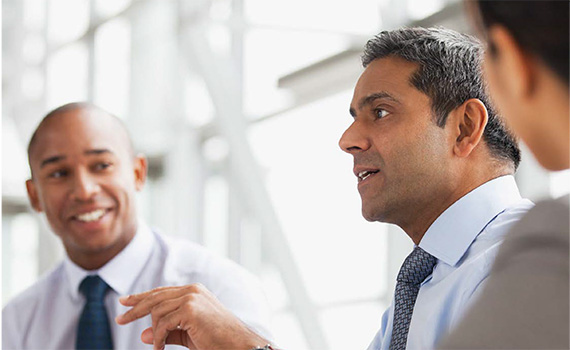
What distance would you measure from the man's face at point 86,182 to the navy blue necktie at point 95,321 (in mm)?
125

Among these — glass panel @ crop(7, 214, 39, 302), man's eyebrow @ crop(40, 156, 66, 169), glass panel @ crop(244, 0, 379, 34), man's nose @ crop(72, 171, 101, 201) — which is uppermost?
glass panel @ crop(244, 0, 379, 34)

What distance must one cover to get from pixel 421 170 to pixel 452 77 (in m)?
0.20

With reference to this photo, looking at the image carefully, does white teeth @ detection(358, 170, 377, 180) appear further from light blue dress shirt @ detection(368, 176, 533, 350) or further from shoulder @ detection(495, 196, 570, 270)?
shoulder @ detection(495, 196, 570, 270)

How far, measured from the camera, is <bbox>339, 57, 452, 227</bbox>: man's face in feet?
5.65

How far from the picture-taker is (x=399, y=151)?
5.70 ft

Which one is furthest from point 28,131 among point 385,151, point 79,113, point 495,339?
point 495,339

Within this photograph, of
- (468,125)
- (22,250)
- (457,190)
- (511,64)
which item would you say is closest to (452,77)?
(468,125)

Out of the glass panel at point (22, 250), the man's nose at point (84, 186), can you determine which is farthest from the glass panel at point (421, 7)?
the glass panel at point (22, 250)

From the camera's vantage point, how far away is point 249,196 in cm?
497

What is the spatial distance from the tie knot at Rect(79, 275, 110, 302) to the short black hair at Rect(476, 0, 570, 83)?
1983 mm

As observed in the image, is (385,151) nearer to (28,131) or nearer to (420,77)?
(420,77)

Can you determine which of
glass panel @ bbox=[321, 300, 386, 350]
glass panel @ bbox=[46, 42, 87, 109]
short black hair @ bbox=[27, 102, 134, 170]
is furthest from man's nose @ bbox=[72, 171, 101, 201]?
glass panel @ bbox=[46, 42, 87, 109]

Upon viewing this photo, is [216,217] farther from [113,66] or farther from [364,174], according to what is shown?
[364,174]

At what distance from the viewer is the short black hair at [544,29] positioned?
705 mm
